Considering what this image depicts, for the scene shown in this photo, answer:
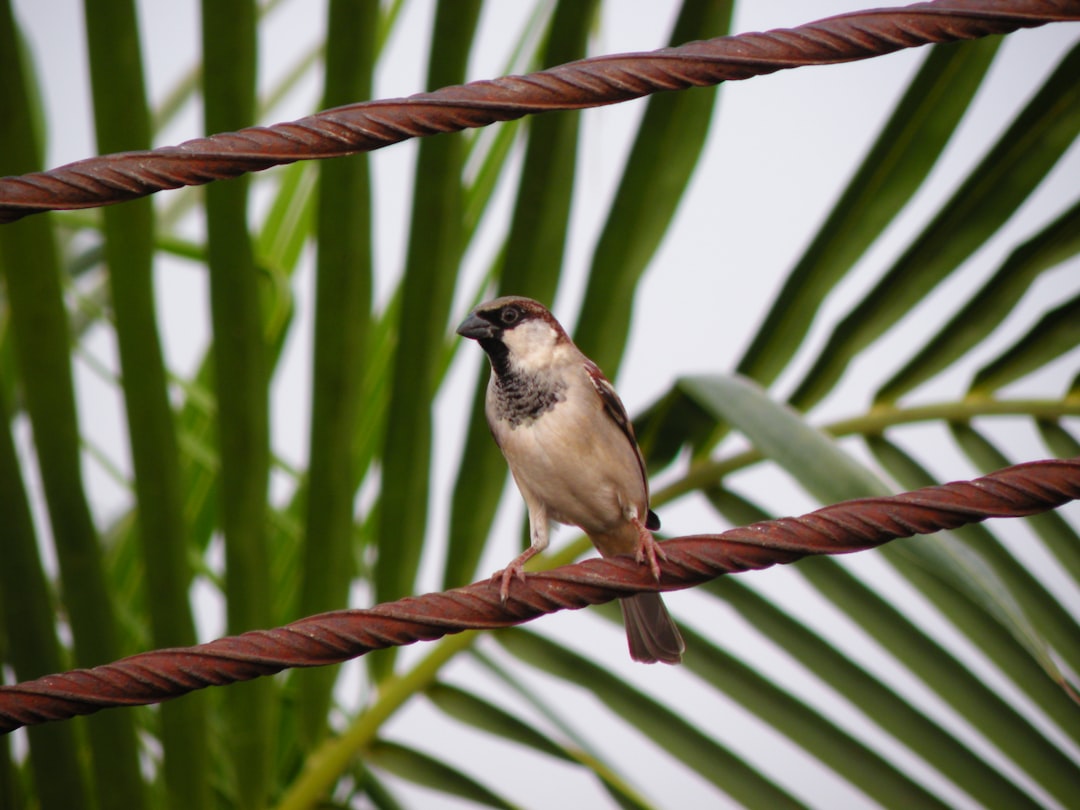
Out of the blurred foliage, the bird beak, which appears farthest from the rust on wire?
the bird beak

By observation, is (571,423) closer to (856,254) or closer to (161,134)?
(856,254)

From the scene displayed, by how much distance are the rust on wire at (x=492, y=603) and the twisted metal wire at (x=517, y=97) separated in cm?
41

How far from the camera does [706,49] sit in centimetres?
104

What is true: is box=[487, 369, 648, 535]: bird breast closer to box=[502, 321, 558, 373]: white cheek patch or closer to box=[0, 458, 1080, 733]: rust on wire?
box=[502, 321, 558, 373]: white cheek patch

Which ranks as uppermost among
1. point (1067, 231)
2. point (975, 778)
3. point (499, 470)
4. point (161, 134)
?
point (161, 134)

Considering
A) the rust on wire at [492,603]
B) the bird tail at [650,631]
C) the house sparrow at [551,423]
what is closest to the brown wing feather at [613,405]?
the house sparrow at [551,423]

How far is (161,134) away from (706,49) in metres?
2.07

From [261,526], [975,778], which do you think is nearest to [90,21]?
[261,526]

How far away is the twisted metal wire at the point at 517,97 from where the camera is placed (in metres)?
1.03

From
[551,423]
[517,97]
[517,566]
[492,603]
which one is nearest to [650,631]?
[517,566]

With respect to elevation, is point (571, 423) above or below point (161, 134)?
below

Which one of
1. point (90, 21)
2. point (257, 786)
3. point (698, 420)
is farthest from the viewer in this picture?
point (698, 420)

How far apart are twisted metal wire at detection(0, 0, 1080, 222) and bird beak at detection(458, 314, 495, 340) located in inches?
34.6

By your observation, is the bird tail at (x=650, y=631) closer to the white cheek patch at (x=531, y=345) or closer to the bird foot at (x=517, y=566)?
the bird foot at (x=517, y=566)
